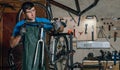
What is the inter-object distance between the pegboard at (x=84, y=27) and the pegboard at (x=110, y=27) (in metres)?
0.13

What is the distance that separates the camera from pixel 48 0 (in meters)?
5.12

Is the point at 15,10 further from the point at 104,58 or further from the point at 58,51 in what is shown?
the point at 104,58

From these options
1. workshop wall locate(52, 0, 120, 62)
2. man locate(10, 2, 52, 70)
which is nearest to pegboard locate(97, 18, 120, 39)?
workshop wall locate(52, 0, 120, 62)

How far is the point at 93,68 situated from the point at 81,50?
0.80m

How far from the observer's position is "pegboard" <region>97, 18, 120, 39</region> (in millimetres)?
5367

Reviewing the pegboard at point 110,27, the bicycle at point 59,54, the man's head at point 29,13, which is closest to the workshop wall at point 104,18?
the pegboard at point 110,27

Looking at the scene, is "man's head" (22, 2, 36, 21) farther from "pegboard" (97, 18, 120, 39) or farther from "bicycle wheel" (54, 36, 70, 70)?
"pegboard" (97, 18, 120, 39)

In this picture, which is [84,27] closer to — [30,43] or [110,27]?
[110,27]

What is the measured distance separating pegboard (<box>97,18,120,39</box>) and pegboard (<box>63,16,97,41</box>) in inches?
5.0

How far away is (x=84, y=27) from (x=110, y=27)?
51 centimetres

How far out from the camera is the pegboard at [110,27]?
5.37 metres

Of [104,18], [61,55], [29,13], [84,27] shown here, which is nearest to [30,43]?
[29,13]

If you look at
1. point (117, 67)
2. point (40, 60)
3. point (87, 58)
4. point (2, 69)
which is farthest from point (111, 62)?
point (40, 60)

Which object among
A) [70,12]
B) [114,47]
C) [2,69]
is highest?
[70,12]
